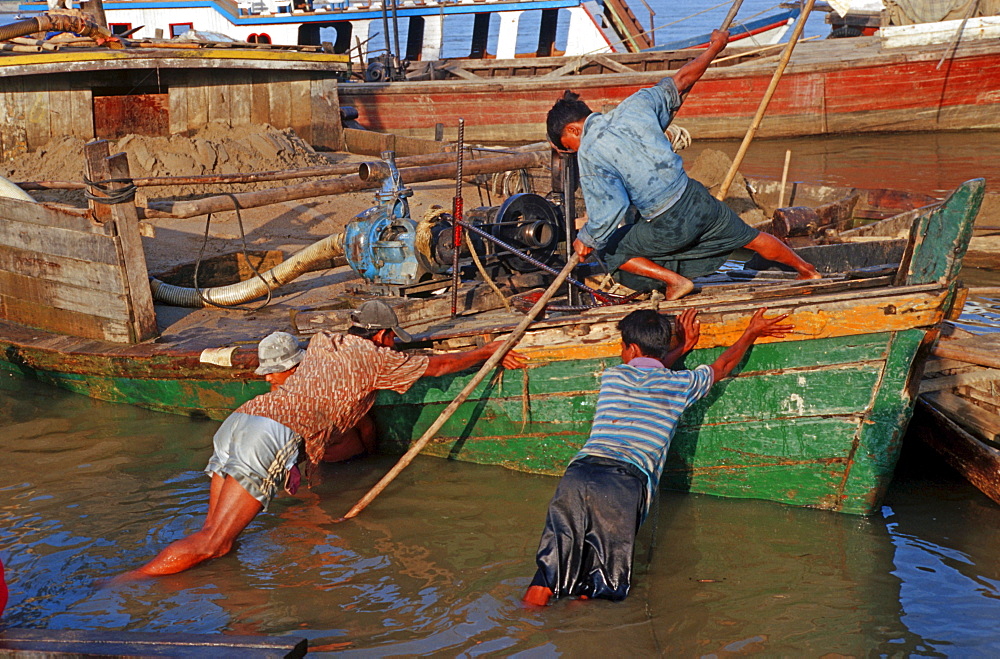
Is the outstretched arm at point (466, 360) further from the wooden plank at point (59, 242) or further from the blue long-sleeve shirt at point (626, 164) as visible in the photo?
the wooden plank at point (59, 242)

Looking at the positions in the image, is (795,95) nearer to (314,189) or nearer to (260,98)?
(260,98)

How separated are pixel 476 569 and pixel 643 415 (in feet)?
3.79

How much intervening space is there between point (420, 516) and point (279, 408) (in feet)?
3.31

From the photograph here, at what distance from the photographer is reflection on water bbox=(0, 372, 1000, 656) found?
3.83 metres

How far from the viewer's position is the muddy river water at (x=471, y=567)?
12.5 ft

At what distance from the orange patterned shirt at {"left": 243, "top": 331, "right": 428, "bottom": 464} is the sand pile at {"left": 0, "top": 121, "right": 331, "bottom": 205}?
6.12m

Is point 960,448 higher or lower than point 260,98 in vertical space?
lower

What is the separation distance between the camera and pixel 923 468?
17.2ft

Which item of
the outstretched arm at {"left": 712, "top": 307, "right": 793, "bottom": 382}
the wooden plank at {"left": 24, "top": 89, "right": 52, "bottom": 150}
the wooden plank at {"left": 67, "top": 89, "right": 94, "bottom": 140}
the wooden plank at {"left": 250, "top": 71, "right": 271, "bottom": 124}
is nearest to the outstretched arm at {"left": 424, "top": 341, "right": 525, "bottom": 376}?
the outstretched arm at {"left": 712, "top": 307, "right": 793, "bottom": 382}

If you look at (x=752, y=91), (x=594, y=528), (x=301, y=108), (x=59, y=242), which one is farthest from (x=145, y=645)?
(x=752, y=91)

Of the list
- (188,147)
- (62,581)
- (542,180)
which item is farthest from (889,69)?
(62,581)

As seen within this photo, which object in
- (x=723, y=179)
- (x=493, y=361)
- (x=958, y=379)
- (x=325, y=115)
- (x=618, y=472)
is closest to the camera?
(x=618, y=472)

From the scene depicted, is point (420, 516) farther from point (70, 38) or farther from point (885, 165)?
point (885, 165)

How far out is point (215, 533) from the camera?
4457 millimetres
